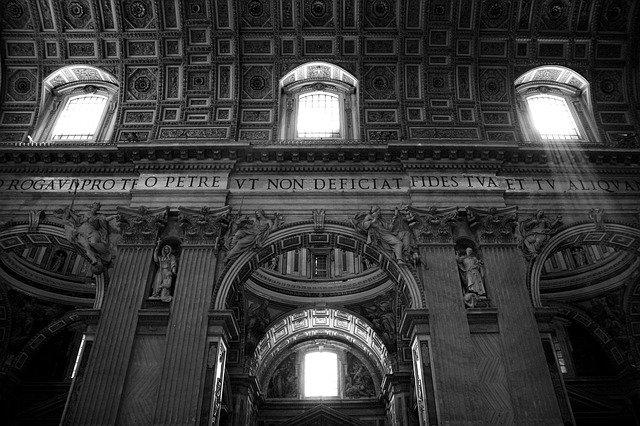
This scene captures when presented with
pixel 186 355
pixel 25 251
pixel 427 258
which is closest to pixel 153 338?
pixel 186 355

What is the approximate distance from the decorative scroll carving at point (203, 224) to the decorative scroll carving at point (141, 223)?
0.51m

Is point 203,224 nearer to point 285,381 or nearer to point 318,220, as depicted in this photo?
point 318,220

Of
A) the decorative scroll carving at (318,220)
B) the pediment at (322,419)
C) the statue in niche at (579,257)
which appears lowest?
the pediment at (322,419)

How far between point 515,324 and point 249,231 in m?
6.51

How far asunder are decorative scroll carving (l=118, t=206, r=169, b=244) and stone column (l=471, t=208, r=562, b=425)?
7818 mm

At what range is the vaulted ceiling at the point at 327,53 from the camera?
15867 mm

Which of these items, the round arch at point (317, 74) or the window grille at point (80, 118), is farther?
the round arch at point (317, 74)

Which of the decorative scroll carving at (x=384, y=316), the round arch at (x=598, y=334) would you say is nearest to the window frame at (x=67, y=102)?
the decorative scroll carving at (x=384, y=316)

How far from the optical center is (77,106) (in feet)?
54.0

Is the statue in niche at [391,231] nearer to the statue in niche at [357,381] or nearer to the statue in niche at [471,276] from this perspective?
the statue in niche at [471,276]

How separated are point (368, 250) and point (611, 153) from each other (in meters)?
7.11

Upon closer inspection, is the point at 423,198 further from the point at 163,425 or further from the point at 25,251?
the point at 25,251

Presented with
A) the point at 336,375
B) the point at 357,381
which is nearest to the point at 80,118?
the point at 336,375

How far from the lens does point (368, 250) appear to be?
13367 mm
